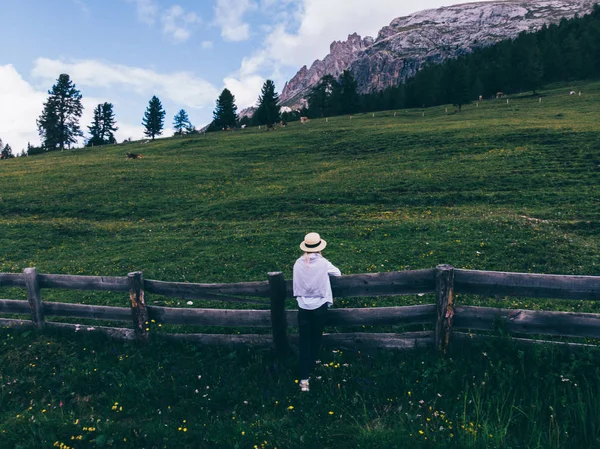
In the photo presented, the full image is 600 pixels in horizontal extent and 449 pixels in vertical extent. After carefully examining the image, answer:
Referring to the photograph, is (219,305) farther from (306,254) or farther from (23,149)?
(23,149)

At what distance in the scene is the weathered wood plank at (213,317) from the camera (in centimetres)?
885

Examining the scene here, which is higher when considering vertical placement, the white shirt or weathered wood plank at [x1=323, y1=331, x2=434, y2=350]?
the white shirt

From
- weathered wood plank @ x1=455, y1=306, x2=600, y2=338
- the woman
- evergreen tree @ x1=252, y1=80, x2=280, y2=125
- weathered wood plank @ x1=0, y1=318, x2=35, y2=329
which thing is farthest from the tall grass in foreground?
evergreen tree @ x1=252, y1=80, x2=280, y2=125

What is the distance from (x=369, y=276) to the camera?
8.30m

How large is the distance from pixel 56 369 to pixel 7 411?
137cm

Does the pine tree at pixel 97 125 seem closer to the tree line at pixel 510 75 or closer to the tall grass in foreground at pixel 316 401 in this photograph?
the tree line at pixel 510 75

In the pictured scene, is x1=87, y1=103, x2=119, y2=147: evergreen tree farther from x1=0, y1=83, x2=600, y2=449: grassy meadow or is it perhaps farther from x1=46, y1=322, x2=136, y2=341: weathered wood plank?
x1=46, y1=322, x2=136, y2=341: weathered wood plank

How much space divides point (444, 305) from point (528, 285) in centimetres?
156

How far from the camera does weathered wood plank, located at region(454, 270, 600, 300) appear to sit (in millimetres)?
7082

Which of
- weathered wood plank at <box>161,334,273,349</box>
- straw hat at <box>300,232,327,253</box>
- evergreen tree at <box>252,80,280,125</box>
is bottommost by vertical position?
weathered wood plank at <box>161,334,273,349</box>

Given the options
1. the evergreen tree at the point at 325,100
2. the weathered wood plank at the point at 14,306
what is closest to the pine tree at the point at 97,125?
the evergreen tree at the point at 325,100

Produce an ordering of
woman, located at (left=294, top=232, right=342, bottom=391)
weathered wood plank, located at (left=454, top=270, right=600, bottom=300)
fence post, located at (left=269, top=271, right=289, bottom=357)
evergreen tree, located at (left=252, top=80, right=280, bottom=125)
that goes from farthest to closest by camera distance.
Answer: evergreen tree, located at (left=252, top=80, right=280, bottom=125) → fence post, located at (left=269, top=271, right=289, bottom=357) → woman, located at (left=294, top=232, right=342, bottom=391) → weathered wood plank, located at (left=454, top=270, right=600, bottom=300)

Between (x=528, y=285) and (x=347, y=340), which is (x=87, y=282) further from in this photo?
(x=528, y=285)

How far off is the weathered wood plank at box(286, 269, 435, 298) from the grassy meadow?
4.20 feet
